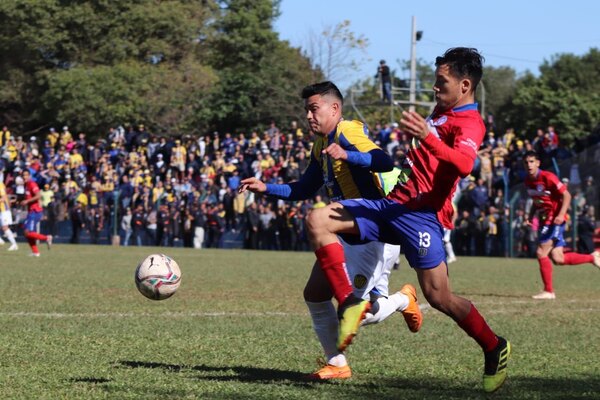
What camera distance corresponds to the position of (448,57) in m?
6.50

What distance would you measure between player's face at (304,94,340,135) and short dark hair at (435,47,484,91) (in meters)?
0.96

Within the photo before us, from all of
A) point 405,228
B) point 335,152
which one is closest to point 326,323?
point 405,228

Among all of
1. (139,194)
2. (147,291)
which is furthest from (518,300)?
(139,194)

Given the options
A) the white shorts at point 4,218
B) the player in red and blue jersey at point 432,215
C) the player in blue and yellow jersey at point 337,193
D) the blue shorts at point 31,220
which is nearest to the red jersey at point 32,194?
the blue shorts at point 31,220

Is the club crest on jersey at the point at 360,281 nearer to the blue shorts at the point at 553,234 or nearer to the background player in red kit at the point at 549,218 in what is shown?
the background player in red kit at the point at 549,218

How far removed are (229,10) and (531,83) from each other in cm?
2187

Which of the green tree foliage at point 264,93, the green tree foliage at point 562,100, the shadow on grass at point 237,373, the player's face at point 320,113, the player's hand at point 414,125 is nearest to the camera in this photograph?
the player's hand at point 414,125

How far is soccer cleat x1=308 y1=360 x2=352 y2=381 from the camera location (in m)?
6.95

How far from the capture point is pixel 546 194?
14969 millimetres

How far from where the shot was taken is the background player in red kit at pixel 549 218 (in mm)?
14688

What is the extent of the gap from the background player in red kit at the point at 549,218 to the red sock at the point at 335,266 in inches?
346

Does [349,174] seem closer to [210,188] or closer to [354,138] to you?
[354,138]

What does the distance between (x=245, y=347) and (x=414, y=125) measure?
11.3 ft

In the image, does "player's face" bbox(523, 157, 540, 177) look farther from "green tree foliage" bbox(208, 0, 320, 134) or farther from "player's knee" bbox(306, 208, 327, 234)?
"green tree foliage" bbox(208, 0, 320, 134)
